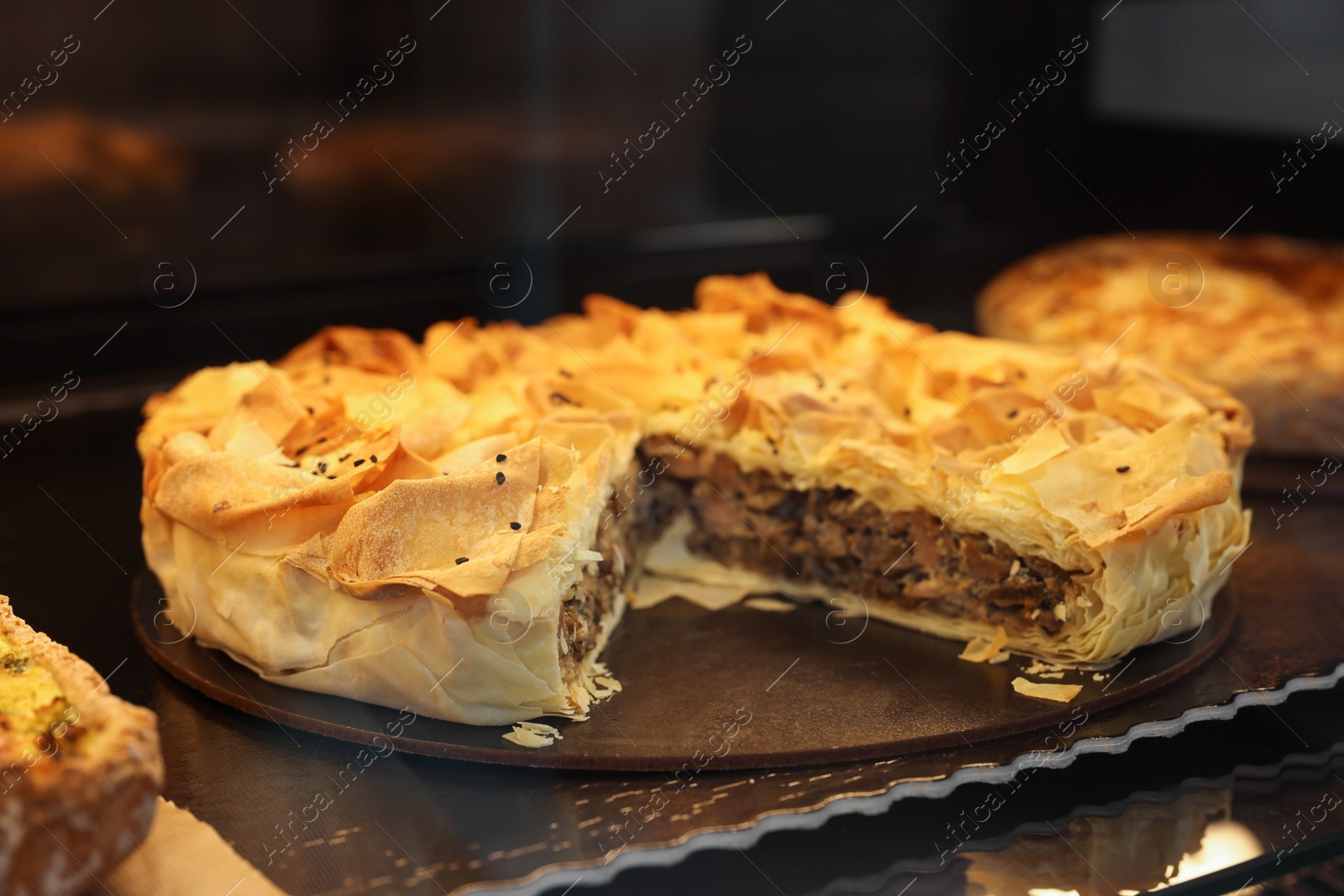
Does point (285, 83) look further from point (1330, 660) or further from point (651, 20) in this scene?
Answer: point (1330, 660)

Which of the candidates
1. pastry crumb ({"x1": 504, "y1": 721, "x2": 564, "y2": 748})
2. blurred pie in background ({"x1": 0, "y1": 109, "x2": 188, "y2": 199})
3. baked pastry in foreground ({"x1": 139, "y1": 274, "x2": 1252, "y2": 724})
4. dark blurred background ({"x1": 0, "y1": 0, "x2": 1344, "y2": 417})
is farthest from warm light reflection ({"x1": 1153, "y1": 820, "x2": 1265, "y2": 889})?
blurred pie in background ({"x1": 0, "y1": 109, "x2": 188, "y2": 199})

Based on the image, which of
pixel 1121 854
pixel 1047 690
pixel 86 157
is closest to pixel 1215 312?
pixel 1047 690

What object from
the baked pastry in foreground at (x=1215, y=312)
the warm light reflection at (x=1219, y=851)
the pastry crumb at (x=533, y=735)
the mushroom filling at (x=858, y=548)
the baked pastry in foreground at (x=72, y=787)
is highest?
the baked pastry in foreground at (x=72, y=787)

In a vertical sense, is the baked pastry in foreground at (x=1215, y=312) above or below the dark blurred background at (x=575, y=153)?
below

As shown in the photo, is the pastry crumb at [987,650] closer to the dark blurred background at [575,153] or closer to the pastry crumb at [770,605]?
the pastry crumb at [770,605]

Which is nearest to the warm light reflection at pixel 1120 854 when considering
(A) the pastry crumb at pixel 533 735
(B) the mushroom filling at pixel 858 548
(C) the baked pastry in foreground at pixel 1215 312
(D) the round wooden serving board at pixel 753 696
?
(D) the round wooden serving board at pixel 753 696

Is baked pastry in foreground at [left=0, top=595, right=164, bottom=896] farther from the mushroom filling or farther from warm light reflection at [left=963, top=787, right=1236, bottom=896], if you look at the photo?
the mushroom filling
